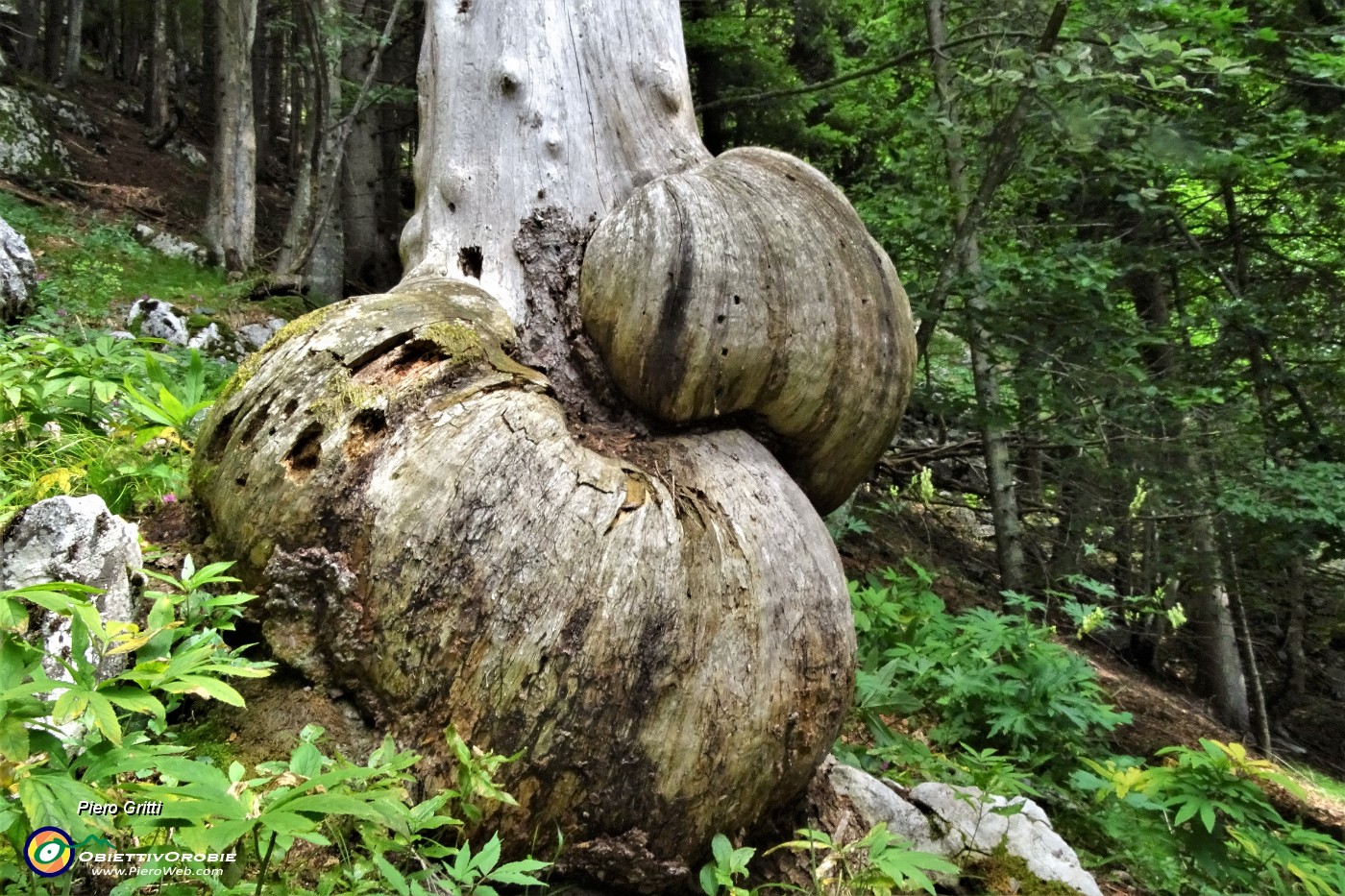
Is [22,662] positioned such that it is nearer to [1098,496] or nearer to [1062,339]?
[1062,339]

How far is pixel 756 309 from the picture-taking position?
2.73m

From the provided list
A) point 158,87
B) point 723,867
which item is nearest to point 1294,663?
point 723,867

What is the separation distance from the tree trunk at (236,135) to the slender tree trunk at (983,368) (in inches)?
339

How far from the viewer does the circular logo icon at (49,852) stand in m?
1.26

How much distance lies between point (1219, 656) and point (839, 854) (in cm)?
795

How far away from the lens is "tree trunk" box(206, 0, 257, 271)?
9844mm

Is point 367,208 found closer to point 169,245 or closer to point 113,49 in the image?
point 169,245

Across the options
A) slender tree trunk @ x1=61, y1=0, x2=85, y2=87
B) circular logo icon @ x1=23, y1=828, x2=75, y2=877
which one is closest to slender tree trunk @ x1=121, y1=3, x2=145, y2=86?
slender tree trunk @ x1=61, y1=0, x2=85, y2=87

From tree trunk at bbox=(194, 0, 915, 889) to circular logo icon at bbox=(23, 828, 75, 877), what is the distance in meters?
0.78

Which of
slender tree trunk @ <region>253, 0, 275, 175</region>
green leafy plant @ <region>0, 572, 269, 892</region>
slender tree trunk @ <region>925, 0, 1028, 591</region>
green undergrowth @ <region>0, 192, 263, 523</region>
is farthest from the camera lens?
slender tree trunk @ <region>253, 0, 275, 175</region>

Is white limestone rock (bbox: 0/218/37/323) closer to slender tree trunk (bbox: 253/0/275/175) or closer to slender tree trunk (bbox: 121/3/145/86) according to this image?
slender tree trunk (bbox: 253/0/275/175)

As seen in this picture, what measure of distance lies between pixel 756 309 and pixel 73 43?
21418 mm

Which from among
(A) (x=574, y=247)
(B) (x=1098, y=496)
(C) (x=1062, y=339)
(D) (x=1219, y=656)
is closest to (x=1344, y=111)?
(C) (x=1062, y=339)

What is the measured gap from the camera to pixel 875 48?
7125 mm
